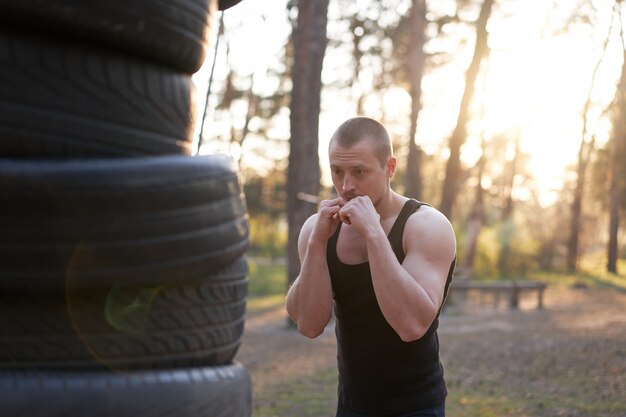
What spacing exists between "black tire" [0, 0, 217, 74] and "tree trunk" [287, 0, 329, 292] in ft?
41.2

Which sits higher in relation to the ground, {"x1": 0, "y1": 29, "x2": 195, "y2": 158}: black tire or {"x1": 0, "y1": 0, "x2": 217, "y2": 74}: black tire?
{"x1": 0, "y1": 0, "x2": 217, "y2": 74}: black tire

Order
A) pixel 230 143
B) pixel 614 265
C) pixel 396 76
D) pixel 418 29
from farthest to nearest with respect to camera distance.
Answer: pixel 230 143 < pixel 614 265 < pixel 396 76 < pixel 418 29

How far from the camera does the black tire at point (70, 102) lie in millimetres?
2814

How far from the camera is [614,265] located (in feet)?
128

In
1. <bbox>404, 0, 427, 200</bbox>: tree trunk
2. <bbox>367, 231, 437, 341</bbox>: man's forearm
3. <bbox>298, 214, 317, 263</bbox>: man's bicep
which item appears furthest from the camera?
<bbox>404, 0, 427, 200</bbox>: tree trunk

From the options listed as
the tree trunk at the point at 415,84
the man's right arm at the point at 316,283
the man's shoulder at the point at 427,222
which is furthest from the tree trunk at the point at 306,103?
the man's shoulder at the point at 427,222

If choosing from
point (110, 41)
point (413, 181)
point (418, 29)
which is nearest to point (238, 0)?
point (110, 41)

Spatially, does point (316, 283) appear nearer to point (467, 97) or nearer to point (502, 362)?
point (502, 362)

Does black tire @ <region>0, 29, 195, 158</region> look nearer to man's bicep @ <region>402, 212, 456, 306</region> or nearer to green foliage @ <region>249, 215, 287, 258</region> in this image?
man's bicep @ <region>402, 212, 456, 306</region>

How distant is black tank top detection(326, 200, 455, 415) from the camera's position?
338cm

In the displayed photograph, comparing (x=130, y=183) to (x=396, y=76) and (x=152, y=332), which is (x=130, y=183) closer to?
(x=152, y=332)

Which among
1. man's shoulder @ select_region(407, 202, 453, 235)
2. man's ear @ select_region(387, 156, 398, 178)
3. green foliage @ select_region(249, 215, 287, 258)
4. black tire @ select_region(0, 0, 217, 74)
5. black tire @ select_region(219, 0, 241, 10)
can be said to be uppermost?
black tire @ select_region(219, 0, 241, 10)

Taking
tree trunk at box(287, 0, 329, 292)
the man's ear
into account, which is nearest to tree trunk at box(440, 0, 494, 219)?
tree trunk at box(287, 0, 329, 292)

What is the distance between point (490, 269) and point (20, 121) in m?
30.9
